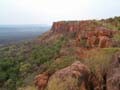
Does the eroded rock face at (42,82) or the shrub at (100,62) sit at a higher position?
the shrub at (100,62)

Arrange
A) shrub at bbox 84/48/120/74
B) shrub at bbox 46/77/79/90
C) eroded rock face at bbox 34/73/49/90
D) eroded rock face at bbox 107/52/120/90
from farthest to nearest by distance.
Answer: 1. eroded rock face at bbox 34/73/49/90
2. shrub at bbox 84/48/120/74
3. shrub at bbox 46/77/79/90
4. eroded rock face at bbox 107/52/120/90

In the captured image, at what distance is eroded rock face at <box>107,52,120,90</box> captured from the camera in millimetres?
8664

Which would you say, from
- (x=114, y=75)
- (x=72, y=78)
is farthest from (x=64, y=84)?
(x=114, y=75)

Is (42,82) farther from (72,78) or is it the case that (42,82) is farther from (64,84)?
(72,78)

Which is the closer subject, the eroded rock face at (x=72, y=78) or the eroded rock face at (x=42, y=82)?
the eroded rock face at (x=72, y=78)

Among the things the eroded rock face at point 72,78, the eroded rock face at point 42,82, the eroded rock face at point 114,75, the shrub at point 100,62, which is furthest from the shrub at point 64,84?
the shrub at point 100,62

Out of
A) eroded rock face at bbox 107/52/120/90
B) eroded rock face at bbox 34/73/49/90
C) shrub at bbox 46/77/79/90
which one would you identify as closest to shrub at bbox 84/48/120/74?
eroded rock face at bbox 107/52/120/90

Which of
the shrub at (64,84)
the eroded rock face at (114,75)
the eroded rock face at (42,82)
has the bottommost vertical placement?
the eroded rock face at (42,82)

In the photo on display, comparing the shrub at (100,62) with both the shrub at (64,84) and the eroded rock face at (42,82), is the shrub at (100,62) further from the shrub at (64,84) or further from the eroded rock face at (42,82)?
the eroded rock face at (42,82)

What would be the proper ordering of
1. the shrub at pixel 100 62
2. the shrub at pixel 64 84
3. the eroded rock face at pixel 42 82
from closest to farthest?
the shrub at pixel 64 84
the shrub at pixel 100 62
the eroded rock face at pixel 42 82

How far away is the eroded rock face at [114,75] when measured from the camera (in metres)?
8.66

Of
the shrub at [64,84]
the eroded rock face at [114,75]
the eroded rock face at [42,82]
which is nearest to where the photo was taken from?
the eroded rock face at [114,75]

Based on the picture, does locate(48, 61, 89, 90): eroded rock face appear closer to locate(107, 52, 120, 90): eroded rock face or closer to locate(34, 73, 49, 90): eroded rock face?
locate(34, 73, 49, 90): eroded rock face

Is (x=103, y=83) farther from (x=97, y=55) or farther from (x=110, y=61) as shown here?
(x=97, y=55)
